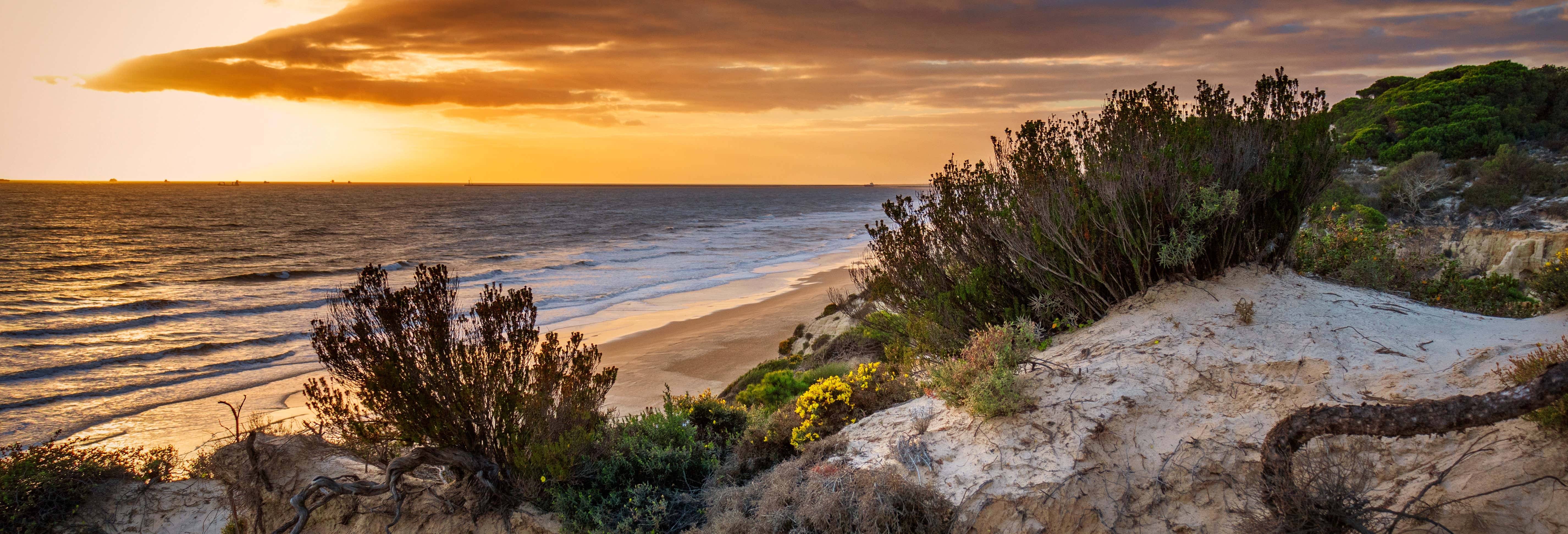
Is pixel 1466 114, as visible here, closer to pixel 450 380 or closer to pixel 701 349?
pixel 701 349

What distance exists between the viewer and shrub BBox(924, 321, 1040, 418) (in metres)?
5.23

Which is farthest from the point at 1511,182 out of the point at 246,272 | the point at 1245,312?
the point at 246,272

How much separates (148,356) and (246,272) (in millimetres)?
16385

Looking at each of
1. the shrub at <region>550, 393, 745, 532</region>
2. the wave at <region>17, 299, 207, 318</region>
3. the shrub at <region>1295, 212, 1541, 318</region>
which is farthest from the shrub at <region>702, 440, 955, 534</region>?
the wave at <region>17, 299, 207, 318</region>

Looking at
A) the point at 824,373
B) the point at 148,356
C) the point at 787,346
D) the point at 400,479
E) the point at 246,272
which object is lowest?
the point at 787,346

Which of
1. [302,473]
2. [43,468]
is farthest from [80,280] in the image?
[302,473]

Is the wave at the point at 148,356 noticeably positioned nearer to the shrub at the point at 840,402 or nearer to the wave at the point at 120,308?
the wave at the point at 120,308

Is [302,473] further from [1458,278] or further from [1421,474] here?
[1458,278]

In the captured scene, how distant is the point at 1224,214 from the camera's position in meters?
6.42

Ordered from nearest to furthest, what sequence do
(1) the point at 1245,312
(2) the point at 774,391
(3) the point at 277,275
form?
(1) the point at 1245,312, (2) the point at 774,391, (3) the point at 277,275

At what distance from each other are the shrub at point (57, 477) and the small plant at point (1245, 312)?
1033 centimetres

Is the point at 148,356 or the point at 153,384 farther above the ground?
the point at 148,356

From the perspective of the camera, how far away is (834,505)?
181 inches

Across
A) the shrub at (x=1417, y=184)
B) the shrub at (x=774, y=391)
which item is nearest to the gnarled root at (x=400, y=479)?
the shrub at (x=774, y=391)
